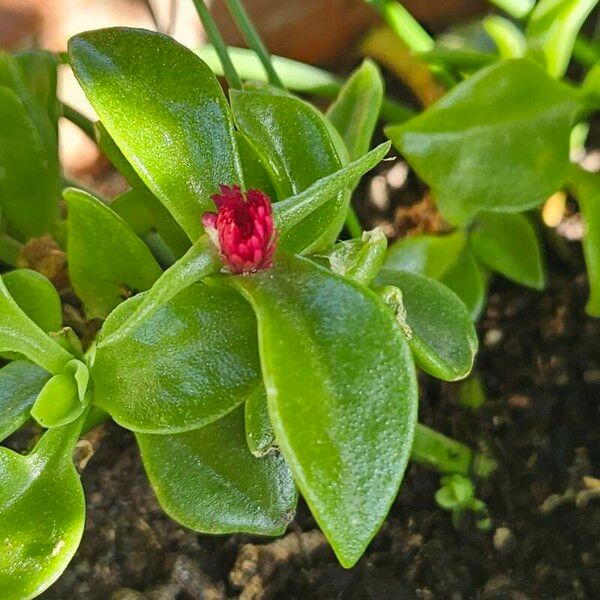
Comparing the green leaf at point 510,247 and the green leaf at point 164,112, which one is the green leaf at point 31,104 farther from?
the green leaf at point 510,247

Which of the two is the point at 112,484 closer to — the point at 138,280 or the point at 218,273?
the point at 138,280

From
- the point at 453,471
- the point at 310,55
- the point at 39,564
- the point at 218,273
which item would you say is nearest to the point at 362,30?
the point at 310,55

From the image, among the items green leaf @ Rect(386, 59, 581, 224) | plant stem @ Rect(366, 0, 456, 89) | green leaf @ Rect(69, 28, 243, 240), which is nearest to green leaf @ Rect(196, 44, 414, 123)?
plant stem @ Rect(366, 0, 456, 89)

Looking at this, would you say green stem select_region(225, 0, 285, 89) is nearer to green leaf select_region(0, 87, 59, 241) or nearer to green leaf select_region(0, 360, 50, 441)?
green leaf select_region(0, 87, 59, 241)

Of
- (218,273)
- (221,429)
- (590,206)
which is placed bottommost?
(590,206)

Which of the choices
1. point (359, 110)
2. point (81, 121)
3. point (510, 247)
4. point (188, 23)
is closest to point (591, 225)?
point (510, 247)
